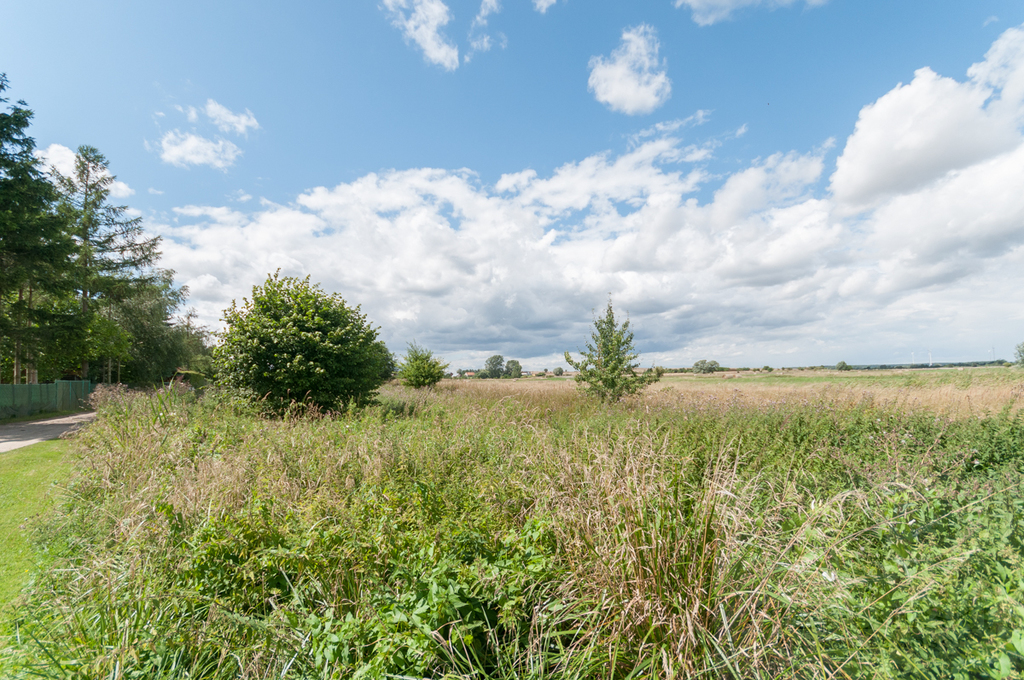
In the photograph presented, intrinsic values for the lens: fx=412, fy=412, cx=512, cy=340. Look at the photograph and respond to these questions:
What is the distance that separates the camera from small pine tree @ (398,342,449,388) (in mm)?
18547

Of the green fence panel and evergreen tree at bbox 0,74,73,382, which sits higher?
evergreen tree at bbox 0,74,73,382

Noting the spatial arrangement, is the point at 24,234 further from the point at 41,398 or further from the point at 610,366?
the point at 610,366

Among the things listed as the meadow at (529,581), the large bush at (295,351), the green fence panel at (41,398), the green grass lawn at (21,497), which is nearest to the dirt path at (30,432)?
the green grass lawn at (21,497)

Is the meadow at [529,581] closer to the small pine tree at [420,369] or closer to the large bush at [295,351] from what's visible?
the large bush at [295,351]

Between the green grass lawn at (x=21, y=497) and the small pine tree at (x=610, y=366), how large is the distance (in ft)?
36.1

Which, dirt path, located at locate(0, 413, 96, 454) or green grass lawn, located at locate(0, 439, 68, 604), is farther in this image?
dirt path, located at locate(0, 413, 96, 454)

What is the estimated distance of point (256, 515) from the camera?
11.0 feet

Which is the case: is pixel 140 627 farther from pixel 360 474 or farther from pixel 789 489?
pixel 789 489

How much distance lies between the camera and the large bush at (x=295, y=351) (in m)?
9.90

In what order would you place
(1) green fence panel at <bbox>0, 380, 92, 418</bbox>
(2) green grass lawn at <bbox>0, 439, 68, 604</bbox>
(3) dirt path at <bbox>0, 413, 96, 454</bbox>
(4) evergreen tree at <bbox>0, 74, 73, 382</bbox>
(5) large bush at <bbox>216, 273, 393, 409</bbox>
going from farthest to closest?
(1) green fence panel at <bbox>0, 380, 92, 418</bbox> → (4) evergreen tree at <bbox>0, 74, 73, 382</bbox> → (3) dirt path at <bbox>0, 413, 96, 454</bbox> → (5) large bush at <bbox>216, 273, 393, 409</bbox> → (2) green grass lawn at <bbox>0, 439, 68, 604</bbox>

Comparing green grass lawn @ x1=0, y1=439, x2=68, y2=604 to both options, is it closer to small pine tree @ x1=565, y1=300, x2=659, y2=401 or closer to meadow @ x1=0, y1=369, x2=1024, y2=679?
meadow @ x1=0, y1=369, x2=1024, y2=679

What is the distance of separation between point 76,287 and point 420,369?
700 inches

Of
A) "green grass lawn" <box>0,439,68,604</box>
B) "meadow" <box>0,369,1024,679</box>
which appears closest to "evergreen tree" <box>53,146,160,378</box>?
"green grass lawn" <box>0,439,68,604</box>

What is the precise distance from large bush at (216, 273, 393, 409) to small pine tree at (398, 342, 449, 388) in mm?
7219
